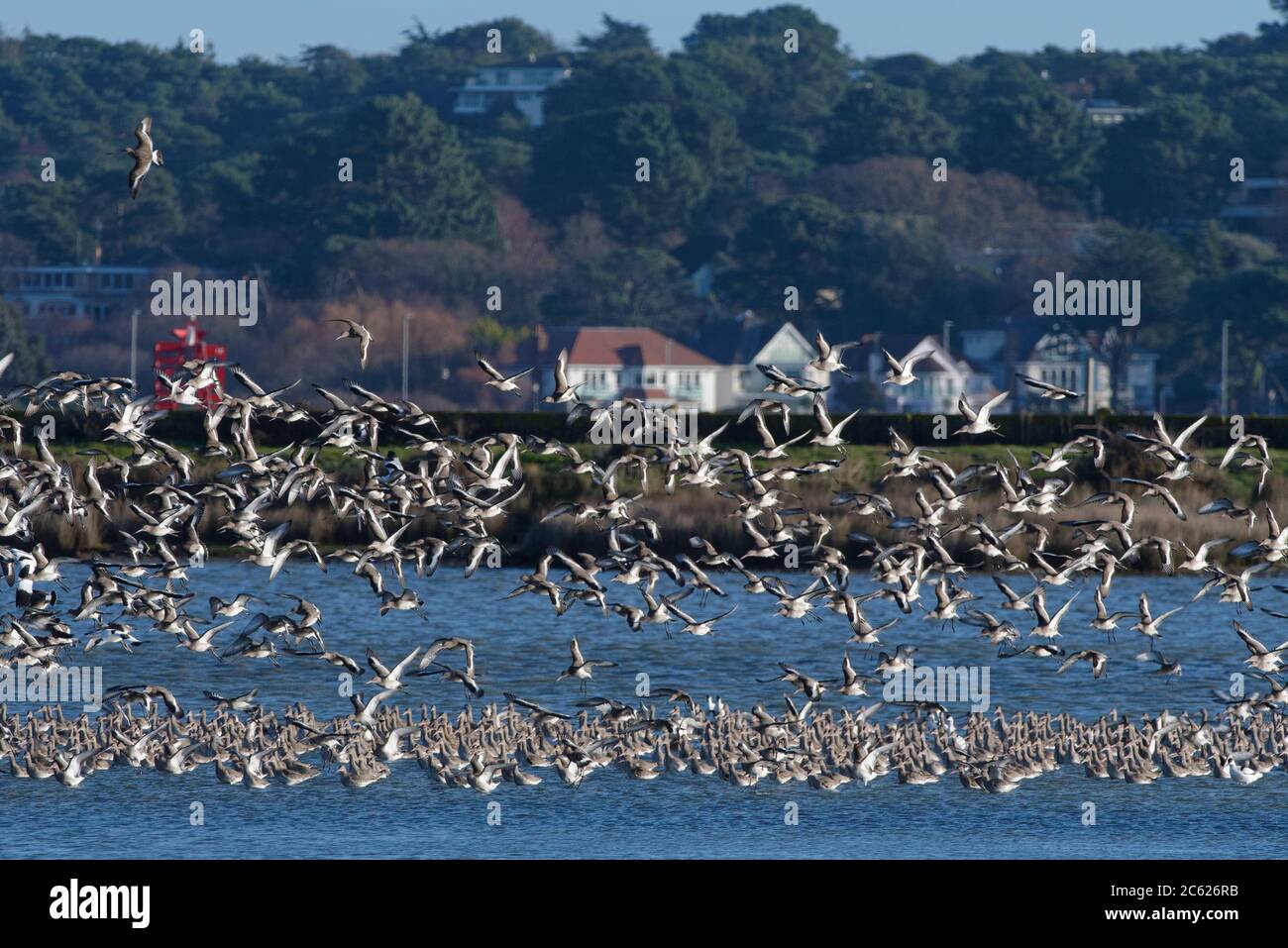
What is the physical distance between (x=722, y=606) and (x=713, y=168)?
14530 centimetres

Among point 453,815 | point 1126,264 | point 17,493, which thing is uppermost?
point 1126,264

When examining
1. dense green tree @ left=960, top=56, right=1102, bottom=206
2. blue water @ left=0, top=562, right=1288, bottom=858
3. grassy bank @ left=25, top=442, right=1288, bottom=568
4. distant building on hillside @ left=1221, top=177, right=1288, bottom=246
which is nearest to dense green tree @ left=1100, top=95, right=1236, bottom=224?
dense green tree @ left=960, top=56, right=1102, bottom=206

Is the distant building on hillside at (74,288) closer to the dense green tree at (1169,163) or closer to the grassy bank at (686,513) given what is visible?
the dense green tree at (1169,163)

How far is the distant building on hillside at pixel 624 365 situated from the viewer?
511 feet

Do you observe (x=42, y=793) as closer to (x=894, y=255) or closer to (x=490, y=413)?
(x=490, y=413)

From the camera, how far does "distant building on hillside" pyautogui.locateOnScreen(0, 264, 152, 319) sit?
175 m

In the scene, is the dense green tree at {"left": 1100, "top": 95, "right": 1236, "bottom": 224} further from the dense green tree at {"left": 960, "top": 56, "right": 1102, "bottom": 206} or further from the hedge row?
the hedge row

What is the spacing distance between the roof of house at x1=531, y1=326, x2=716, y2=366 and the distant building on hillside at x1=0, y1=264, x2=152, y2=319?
32757 millimetres

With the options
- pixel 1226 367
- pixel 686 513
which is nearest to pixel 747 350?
pixel 1226 367

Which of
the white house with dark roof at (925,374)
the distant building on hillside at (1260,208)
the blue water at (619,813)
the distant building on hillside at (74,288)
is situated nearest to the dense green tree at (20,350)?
the distant building on hillside at (74,288)

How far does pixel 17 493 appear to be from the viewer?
41750mm

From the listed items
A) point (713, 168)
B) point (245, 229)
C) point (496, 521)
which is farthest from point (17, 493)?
point (713, 168)

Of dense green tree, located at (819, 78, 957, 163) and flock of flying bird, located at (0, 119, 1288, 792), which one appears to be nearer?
flock of flying bird, located at (0, 119, 1288, 792)

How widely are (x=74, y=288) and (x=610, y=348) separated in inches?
1883
